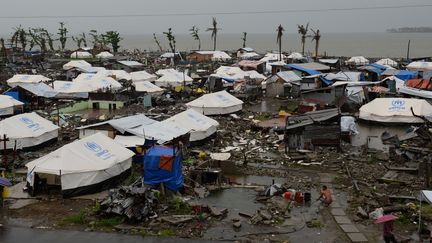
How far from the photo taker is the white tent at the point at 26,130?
2245cm

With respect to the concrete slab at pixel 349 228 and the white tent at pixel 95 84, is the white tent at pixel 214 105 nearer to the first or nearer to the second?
the white tent at pixel 95 84

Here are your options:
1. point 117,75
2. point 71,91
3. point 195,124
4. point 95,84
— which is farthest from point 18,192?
point 117,75

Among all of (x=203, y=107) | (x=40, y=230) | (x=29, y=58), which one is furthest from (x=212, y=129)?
(x=29, y=58)

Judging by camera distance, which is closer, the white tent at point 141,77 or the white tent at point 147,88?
the white tent at point 147,88

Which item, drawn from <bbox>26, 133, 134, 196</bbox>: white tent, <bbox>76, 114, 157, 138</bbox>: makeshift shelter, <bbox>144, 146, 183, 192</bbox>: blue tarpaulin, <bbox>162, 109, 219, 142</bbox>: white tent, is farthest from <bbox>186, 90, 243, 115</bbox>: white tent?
<bbox>144, 146, 183, 192</bbox>: blue tarpaulin

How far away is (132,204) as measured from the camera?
14492 millimetres

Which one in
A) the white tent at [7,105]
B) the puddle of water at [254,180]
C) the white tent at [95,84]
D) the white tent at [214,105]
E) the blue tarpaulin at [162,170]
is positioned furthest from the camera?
the white tent at [95,84]

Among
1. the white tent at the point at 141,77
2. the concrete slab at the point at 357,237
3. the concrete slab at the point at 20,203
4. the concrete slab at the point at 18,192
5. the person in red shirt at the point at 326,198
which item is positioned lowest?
the concrete slab at the point at 20,203

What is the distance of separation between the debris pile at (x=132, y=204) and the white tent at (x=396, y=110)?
1786cm

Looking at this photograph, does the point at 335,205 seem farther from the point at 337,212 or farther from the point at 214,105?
the point at 214,105

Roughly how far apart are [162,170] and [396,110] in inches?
671

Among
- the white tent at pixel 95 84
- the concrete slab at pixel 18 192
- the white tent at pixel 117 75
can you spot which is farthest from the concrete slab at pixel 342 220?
the white tent at pixel 117 75

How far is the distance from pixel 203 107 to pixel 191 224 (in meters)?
17.5

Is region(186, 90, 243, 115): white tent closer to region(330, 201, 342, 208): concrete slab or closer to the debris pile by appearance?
region(330, 201, 342, 208): concrete slab
